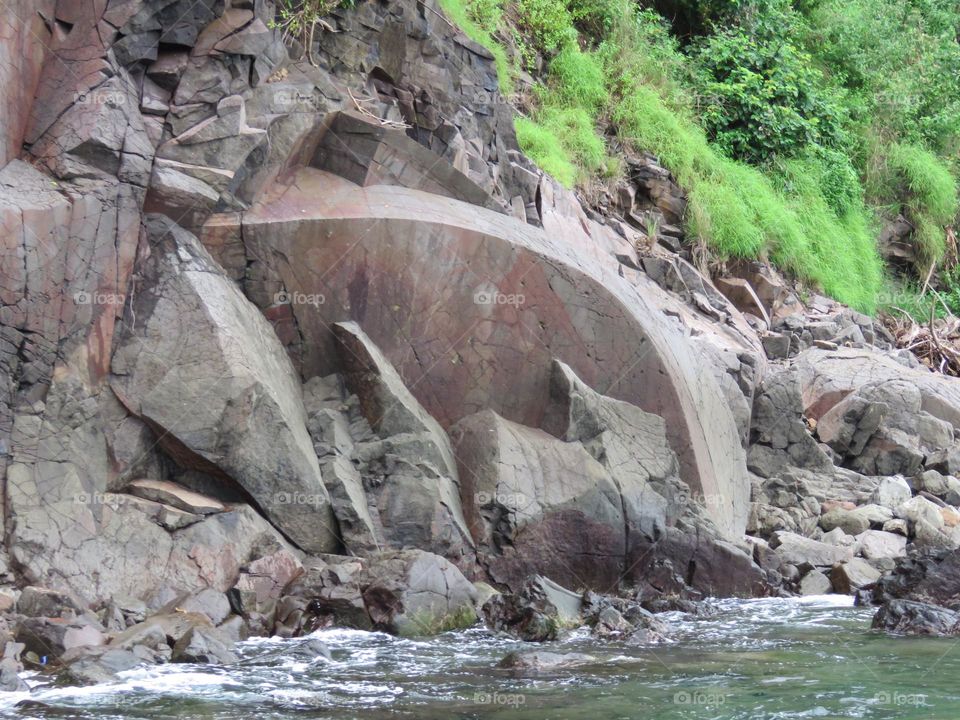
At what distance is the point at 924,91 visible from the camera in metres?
21.2

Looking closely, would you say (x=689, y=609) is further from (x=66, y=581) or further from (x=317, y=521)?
(x=66, y=581)

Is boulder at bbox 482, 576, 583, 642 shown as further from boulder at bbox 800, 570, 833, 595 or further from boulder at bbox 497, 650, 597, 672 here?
boulder at bbox 800, 570, 833, 595

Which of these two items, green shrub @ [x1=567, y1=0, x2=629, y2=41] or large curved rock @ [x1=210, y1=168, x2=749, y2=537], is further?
green shrub @ [x1=567, y1=0, x2=629, y2=41]

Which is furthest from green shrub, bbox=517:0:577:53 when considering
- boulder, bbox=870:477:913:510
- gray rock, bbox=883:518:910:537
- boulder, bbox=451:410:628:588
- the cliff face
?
boulder, bbox=451:410:628:588

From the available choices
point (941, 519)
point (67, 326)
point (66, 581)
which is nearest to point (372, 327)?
point (67, 326)

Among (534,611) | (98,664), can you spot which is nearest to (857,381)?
(534,611)

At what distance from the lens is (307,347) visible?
357 inches

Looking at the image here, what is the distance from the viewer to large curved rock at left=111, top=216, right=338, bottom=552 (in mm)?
7895

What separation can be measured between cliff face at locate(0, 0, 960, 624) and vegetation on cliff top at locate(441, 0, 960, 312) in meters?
4.75

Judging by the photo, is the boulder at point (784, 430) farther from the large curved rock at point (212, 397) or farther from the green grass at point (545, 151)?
the large curved rock at point (212, 397)

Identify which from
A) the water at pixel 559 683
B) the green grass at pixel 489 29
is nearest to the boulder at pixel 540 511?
the water at pixel 559 683

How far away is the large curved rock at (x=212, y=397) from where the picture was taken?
789 cm

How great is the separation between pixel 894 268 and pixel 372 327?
13.3 meters

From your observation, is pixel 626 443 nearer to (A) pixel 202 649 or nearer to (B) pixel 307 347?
(B) pixel 307 347
